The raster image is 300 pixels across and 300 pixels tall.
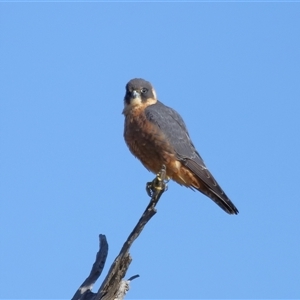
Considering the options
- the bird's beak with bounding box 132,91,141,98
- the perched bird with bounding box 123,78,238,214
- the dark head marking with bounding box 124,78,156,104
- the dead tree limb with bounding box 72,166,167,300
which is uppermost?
the dark head marking with bounding box 124,78,156,104

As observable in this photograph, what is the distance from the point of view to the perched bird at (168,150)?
6.42 m

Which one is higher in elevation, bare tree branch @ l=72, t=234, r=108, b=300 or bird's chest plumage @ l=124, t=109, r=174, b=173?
bird's chest plumage @ l=124, t=109, r=174, b=173

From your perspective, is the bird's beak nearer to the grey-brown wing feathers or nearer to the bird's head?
the bird's head

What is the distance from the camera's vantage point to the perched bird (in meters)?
6.42

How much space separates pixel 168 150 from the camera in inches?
253

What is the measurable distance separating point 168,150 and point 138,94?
0.87 m

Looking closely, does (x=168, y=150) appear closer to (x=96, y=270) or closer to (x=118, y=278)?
(x=96, y=270)

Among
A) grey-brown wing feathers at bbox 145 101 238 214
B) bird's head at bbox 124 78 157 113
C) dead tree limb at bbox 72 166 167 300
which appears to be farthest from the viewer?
bird's head at bbox 124 78 157 113

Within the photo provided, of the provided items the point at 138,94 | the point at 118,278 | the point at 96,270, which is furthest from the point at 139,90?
the point at 118,278

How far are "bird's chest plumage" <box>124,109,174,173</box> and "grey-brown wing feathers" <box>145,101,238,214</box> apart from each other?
0.07 m

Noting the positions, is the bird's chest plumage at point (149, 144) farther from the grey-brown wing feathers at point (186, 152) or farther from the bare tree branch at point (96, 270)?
the bare tree branch at point (96, 270)

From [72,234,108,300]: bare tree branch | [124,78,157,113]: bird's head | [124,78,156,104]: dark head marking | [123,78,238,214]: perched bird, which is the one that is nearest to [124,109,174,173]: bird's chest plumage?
[123,78,238,214]: perched bird

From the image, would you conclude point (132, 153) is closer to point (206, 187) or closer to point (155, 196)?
point (206, 187)

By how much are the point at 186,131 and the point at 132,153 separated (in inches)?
26.8
